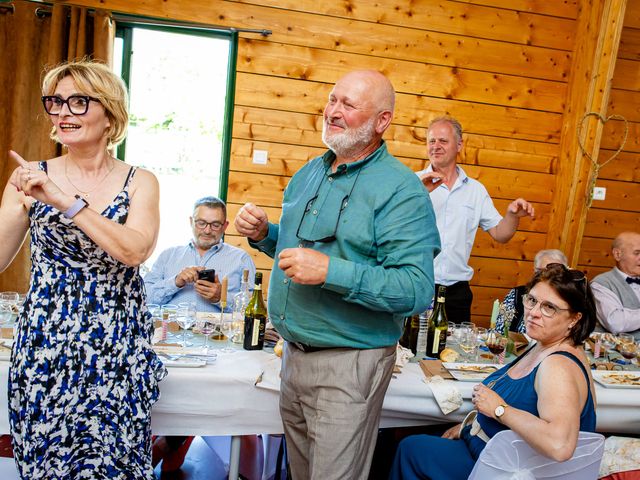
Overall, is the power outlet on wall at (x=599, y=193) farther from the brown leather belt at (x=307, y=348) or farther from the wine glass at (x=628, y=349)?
the brown leather belt at (x=307, y=348)

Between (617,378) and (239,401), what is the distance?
59.5 inches

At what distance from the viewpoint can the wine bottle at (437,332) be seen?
2658 mm

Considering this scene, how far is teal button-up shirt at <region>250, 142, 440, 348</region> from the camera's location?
5.28 ft

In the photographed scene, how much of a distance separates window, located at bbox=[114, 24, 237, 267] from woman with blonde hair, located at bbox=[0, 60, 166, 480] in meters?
2.87

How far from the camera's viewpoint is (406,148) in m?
4.84

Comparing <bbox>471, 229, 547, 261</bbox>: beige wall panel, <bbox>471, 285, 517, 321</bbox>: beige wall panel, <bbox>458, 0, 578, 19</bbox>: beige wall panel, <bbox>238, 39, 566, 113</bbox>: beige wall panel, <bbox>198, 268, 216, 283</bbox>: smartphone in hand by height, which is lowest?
<bbox>471, 285, 517, 321</bbox>: beige wall panel

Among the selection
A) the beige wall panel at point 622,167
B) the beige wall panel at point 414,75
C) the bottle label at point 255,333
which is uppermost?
the beige wall panel at point 414,75

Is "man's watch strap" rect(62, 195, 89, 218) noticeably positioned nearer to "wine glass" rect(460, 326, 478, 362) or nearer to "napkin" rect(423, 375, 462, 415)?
"napkin" rect(423, 375, 462, 415)

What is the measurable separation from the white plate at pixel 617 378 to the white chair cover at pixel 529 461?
2.56ft

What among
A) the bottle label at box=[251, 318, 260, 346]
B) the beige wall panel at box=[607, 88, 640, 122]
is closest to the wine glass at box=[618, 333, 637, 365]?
the bottle label at box=[251, 318, 260, 346]

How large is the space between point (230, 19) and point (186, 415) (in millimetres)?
3185

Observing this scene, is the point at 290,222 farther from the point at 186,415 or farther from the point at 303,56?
the point at 303,56

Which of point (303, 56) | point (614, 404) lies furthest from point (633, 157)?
point (614, 404)

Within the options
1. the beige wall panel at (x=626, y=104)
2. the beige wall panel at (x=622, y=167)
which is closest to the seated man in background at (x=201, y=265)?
the beige wall panel at (x=622, y=167)
